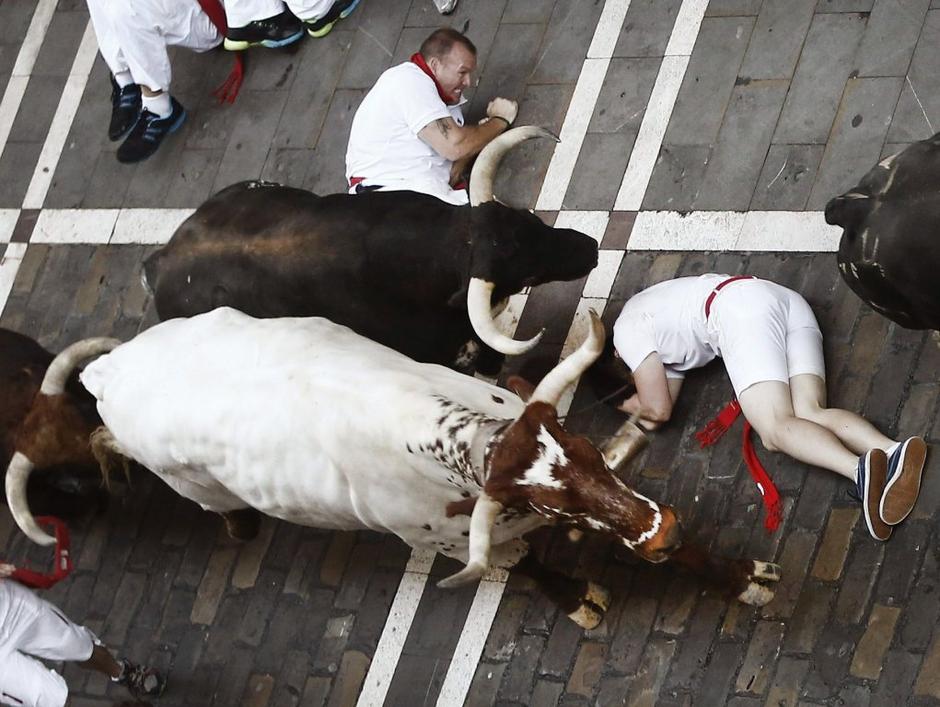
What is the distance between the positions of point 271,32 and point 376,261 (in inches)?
145

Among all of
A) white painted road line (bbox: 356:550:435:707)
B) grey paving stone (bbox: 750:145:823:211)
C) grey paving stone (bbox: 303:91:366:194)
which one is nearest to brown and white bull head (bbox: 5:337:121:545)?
grey paving stone (bbox: 303:91:366:194)

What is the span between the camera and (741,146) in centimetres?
789

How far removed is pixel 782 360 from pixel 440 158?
118 inches

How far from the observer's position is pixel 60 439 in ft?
27.2

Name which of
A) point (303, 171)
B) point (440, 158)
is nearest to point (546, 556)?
point (440, 158)

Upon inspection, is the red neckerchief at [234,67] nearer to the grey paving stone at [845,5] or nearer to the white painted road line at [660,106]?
the white painted road line at [660,106]

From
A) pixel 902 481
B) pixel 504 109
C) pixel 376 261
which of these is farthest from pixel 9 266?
pixel 902 481

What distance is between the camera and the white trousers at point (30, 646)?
7.38 metres

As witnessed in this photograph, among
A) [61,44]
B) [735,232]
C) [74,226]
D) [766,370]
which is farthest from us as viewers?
[61,44]

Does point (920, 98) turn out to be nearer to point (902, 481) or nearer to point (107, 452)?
point (902, 481)

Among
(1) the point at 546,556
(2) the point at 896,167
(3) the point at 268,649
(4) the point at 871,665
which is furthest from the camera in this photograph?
(3) the point at 268,649

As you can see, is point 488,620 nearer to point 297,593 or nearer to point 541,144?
point 297,593

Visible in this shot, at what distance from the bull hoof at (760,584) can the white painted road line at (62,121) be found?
6.92m

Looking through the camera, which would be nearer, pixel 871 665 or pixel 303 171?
pixel 871 665
